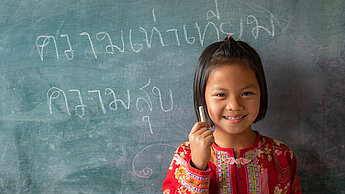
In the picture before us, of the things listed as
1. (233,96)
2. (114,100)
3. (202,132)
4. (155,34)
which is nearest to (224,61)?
(233,96)

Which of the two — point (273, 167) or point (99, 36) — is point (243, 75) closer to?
point (273, 167)

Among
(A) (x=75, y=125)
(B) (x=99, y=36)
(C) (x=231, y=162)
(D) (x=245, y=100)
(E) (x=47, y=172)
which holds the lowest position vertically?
(E) (x=47, y=172)

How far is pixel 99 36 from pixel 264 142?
0.88 metres

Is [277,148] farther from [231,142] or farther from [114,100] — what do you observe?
[114,100]

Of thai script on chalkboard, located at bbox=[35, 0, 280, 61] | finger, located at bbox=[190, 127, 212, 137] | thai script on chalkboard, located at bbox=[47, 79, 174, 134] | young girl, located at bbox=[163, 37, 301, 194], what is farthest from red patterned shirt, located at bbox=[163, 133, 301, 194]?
thai script on chalkboard, located at bbox=[35, 0, 280, 61]

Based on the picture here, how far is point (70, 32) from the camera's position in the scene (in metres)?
1.38

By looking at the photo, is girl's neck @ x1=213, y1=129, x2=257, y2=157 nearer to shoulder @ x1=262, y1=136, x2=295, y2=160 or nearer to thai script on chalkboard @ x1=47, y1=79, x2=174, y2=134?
shoulder @ x1=262, y1=136, x2=295, y2=160

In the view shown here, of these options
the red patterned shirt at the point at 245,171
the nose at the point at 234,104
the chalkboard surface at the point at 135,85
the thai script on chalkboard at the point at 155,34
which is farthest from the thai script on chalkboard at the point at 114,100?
the nose at the point at 234,104

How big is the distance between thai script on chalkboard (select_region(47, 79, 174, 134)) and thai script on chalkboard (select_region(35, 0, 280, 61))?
6.6 inches

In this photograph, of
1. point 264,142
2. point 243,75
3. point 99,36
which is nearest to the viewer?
point 243,75

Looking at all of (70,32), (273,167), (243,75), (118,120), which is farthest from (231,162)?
(70,32)

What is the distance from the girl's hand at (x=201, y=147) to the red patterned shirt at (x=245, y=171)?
3 centimetres

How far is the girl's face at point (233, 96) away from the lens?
1059 millimetres

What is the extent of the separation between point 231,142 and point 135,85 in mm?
521
